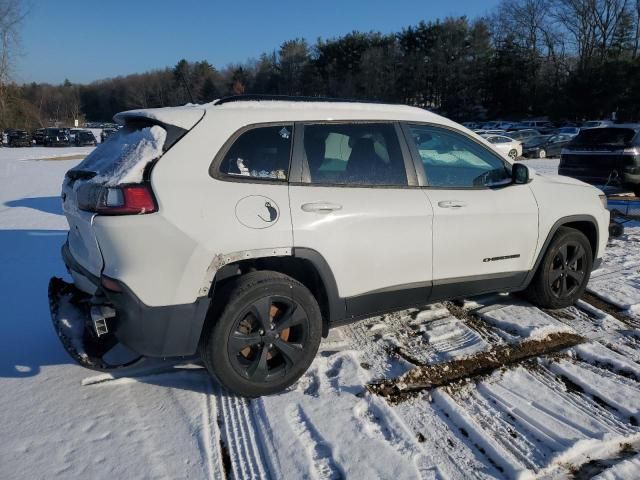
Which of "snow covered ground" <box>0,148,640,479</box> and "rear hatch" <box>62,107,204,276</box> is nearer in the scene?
"snow covered ground" <box>0,148,640,479</box>

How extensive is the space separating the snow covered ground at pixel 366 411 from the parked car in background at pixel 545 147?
22.3 meters

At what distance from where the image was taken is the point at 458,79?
65.6 metres

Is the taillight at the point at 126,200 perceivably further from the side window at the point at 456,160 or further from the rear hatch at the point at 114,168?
the side window at the point at 456,160

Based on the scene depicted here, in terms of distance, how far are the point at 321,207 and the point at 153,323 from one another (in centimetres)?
119

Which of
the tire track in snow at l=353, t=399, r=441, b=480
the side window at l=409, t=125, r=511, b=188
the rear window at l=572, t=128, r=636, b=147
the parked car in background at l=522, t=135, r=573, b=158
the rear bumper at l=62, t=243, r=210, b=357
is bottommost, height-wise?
the parked car in background at l=522, t=135, r=573, b=158

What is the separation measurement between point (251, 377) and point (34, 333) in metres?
2.01

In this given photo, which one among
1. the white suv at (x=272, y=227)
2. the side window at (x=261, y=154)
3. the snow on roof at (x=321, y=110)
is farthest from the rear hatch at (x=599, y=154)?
the side window at (x=261, y=154)

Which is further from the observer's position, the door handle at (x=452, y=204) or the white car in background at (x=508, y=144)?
the white car in background at (x=508, y=144)

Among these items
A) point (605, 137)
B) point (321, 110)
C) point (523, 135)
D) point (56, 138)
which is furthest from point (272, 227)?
point (56, 138)

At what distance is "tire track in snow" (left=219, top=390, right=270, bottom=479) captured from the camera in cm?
243

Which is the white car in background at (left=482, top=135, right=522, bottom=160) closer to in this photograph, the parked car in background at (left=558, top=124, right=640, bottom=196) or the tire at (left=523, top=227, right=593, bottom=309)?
the parked car in background at (left=558, top=124, right=640, bottom=196)

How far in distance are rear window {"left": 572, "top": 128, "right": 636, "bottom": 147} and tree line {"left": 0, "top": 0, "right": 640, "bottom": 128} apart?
142ft

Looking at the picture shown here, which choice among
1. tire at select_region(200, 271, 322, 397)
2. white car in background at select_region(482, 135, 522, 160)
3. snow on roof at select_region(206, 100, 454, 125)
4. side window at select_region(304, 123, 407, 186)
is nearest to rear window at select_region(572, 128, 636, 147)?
snow on roof at select_region(206, 100, 454, 125)

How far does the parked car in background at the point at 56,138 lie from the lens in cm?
4100
